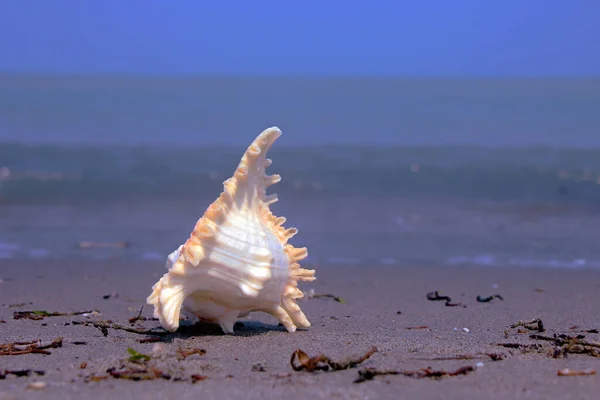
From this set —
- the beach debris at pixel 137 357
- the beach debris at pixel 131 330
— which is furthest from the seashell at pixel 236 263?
the beach debris at pixel 137 357

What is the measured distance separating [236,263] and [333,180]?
39.2 ft

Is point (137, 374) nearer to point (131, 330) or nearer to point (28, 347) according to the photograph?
point (28, 347)

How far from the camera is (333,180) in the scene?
15.6 m

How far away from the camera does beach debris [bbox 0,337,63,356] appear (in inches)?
139

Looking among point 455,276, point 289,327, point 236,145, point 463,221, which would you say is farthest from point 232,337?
point 236,145

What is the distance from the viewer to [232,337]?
3.94 m

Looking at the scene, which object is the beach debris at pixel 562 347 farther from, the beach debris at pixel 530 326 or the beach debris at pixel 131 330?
the beach debris at pixel 131 330

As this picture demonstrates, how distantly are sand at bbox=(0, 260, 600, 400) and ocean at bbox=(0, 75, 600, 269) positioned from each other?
50.0 inches

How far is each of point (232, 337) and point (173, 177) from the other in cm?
1214

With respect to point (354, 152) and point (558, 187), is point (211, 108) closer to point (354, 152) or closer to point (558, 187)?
point (354, 152)

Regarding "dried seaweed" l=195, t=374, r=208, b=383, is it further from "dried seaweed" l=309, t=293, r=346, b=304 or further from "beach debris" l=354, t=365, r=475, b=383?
"dried seaweed" l=309, t=293, r=346, b=304

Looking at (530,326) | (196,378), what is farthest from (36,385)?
(530,326)

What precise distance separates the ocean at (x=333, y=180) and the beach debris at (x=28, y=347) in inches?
169

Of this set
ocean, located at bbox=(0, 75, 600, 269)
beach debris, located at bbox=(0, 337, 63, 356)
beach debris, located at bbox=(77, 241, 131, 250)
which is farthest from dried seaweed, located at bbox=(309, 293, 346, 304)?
beach debris, located at bbox=(77, 241, 131, 250)
